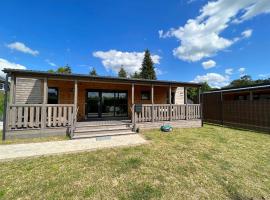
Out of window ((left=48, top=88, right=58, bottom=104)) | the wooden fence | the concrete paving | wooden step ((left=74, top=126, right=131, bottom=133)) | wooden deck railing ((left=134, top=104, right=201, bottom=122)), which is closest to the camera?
the concrete paving

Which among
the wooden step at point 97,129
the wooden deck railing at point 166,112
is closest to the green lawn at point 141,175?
the wooden step at point 97,129

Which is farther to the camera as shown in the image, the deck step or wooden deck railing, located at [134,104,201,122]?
wooden deck railing, located at [134,104,201,122]

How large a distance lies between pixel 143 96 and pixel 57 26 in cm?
1142

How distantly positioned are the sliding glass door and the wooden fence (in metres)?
7.12

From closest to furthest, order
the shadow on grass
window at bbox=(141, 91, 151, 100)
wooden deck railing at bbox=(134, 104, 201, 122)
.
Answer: the shadow on grass < wooden deck railing at bbox=(134, 104, 201, 122) < window at bbox=(141, 91, 151, 100)

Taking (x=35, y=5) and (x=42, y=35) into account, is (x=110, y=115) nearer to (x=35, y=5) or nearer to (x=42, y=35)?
(x=35, y=5)

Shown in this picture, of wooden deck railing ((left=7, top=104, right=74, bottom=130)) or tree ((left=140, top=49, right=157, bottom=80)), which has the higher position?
tree ((left=140, top=49, right=157, bottom=80))

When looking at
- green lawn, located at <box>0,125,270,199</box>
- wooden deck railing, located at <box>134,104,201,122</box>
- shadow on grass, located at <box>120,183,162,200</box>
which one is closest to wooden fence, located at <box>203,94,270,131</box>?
wooden deck railing, located at <box>134,104,201,122</box>

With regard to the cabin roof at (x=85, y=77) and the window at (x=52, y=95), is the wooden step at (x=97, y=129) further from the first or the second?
the window at (x=52, y=95)

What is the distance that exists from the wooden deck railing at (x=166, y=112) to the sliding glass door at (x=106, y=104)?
9.10ft

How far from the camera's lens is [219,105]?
10961mm

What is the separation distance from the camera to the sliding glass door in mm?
9492

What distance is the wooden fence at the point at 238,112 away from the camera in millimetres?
8266

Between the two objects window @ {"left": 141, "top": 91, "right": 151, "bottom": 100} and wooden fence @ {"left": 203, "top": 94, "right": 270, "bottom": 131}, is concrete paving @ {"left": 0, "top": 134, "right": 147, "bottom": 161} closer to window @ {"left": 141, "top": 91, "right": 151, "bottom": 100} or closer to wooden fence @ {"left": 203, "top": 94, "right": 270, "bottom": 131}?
window @ {"left": 141, "top": 91, "right": 151, "bottom": 100}
